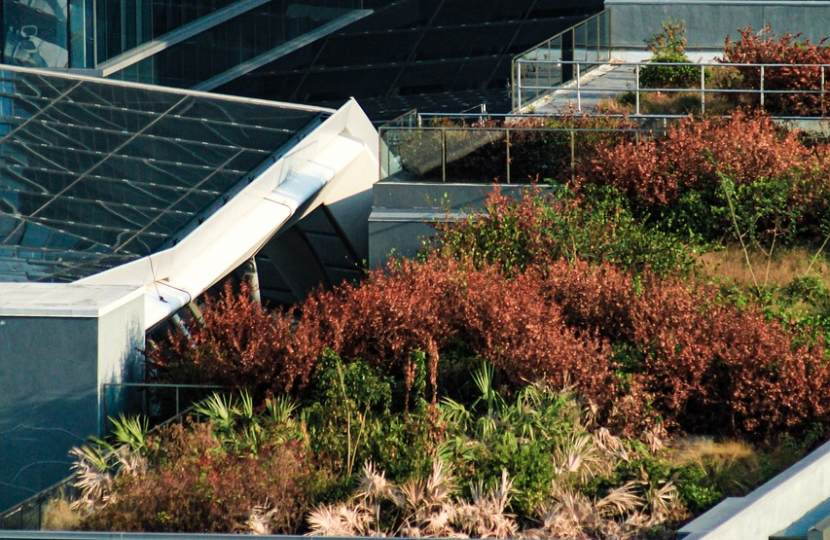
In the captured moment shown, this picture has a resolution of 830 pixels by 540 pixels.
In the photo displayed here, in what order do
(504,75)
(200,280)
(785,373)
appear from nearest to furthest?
1. (785,373)
2. (200,280)
3. (504,75)

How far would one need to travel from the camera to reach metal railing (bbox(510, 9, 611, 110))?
25.7m

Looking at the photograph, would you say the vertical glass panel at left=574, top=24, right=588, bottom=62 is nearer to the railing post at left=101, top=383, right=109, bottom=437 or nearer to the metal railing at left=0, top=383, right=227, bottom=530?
the metal railing at left=0, top=383, right=227, bottom=530

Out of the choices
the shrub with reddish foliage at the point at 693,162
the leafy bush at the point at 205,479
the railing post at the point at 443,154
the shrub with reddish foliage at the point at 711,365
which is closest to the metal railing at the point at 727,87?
the shrub with reddish foliage at the point at 693,162

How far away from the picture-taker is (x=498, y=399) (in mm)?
14477

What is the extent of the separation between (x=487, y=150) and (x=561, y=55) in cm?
739

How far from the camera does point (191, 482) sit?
12.5 m

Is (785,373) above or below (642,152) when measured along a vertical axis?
below

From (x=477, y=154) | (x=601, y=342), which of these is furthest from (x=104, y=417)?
(x=477, y=154)

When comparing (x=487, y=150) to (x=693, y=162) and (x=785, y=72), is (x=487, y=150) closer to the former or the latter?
(x=693, y=162)

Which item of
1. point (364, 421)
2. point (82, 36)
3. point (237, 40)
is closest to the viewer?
point (364, 421)

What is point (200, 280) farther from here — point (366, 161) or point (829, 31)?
point (829, 31)

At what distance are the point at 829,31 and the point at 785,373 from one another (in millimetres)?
16663

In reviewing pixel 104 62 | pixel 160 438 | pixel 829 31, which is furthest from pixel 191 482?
pixel 104 62

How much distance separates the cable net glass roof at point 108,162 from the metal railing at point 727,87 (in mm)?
5707
